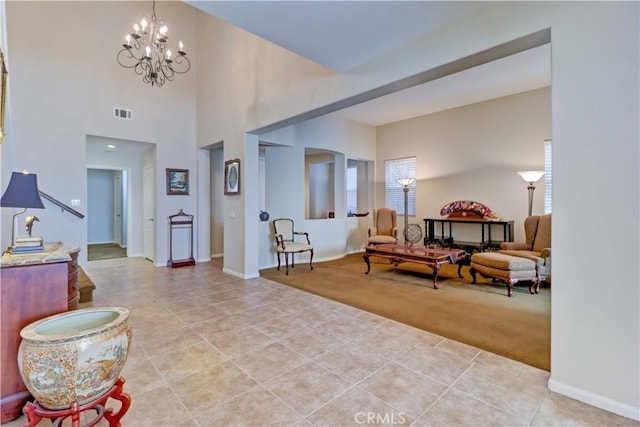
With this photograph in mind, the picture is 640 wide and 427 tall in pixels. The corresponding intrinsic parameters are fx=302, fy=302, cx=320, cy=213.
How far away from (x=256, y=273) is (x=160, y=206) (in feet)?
8.59

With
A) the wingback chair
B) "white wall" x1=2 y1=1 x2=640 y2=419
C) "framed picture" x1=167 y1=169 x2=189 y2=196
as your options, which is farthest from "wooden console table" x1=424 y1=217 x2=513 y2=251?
"framed picture" x1=167 y1=169 x2=189 y2=196

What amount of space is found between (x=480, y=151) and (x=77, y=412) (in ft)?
22.6

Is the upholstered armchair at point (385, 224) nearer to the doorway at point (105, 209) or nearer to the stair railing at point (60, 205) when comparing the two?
the stair railing at point (60, 205)

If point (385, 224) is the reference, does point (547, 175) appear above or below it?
above

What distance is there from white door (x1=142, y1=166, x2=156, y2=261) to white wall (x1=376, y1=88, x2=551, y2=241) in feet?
18.9

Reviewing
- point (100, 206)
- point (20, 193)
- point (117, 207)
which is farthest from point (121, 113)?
point (100, 206)

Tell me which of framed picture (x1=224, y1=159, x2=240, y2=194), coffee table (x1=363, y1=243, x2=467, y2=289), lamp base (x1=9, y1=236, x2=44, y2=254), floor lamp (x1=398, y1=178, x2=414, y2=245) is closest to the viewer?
lamp base (x1=9, y1=236, x2=44, y2=254)

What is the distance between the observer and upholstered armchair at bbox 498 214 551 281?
13.6 feet

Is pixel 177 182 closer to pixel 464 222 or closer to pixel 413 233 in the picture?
pixel 413 233

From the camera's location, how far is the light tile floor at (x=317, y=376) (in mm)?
1745

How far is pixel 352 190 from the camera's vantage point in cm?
873

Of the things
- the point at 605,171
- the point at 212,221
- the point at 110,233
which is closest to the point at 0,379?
the point at 605,171

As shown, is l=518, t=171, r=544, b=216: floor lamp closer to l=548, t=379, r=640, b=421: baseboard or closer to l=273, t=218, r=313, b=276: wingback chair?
l=273, t=218, r=313, b=276: wingback chair

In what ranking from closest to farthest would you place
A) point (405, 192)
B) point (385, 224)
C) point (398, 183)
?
point (405, 192)
point (385, 224)
point (398, 183)
